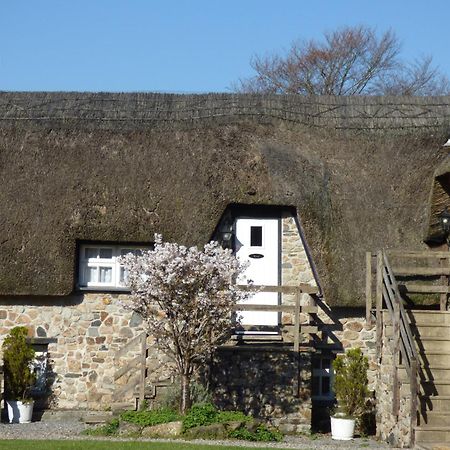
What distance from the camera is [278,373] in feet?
56.5

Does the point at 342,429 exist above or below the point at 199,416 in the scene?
below

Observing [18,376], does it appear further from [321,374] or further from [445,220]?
[445,220]

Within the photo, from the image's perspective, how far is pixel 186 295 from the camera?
15586 millimetres

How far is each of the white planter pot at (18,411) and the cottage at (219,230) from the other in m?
0.85

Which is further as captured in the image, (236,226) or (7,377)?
(236,226)

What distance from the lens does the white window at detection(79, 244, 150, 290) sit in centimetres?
1834

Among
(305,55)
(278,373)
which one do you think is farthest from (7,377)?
(305,55)

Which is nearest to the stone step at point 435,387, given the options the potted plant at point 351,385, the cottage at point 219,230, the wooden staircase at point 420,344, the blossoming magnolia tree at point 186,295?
the wooden staircase at point 420,344

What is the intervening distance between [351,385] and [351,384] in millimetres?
17

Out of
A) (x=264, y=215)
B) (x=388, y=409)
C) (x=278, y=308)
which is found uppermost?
(x=264, y=215)

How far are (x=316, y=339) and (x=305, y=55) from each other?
20551 millimetres

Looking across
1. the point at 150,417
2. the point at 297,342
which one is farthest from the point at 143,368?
the point at 297,342

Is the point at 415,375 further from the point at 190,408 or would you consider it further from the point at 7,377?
the point at 7,377

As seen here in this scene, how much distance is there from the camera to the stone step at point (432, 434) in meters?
14.2
